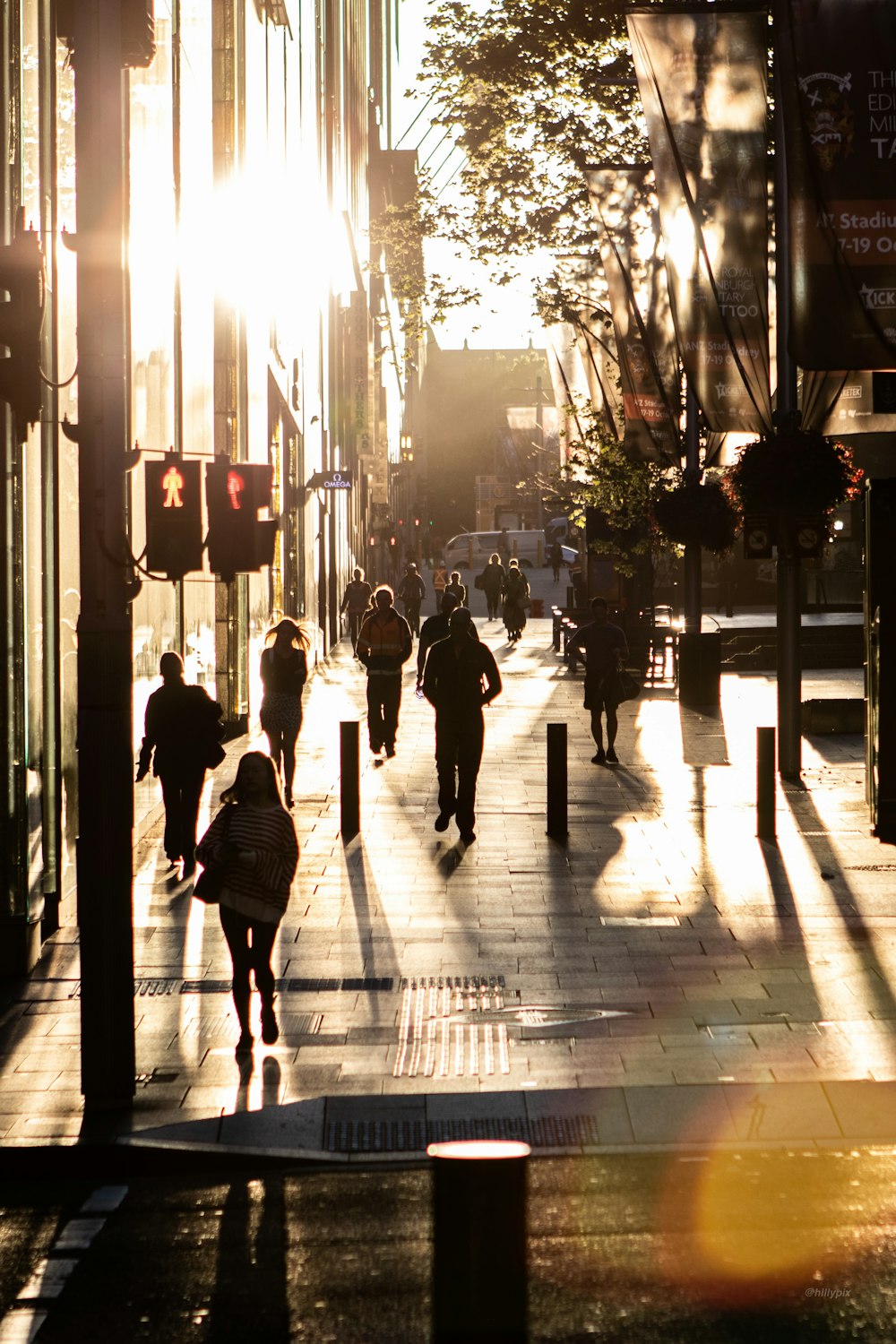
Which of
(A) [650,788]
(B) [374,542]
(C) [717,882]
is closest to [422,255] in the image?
(A) [650,788]

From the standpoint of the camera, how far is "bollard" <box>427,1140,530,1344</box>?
4145 mm

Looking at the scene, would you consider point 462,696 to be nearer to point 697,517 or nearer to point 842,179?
point 842,179

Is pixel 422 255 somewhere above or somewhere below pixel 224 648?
above

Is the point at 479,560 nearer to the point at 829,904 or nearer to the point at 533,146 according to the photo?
the point at 533,146

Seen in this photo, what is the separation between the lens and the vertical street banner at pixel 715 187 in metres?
17.2

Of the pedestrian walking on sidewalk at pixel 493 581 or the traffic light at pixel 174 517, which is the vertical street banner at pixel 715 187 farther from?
the pedestrian walking on sidewalk at pixel 493 581

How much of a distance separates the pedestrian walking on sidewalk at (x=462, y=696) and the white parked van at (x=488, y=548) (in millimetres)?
65926

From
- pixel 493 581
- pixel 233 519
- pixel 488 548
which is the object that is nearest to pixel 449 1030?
pixel 233 519

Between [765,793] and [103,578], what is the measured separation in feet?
26.8

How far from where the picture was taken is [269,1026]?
8.76 m

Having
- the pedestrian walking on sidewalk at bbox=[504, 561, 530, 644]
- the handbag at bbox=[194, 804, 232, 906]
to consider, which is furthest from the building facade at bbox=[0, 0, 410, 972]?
the pedestrian walking on sidewalk at bbox=[504, 561, 530, 644]

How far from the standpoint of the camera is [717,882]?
509 inches

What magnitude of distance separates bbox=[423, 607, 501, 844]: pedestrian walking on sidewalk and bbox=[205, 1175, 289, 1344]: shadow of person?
8025 millimetres

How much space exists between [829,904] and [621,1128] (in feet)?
16.5
